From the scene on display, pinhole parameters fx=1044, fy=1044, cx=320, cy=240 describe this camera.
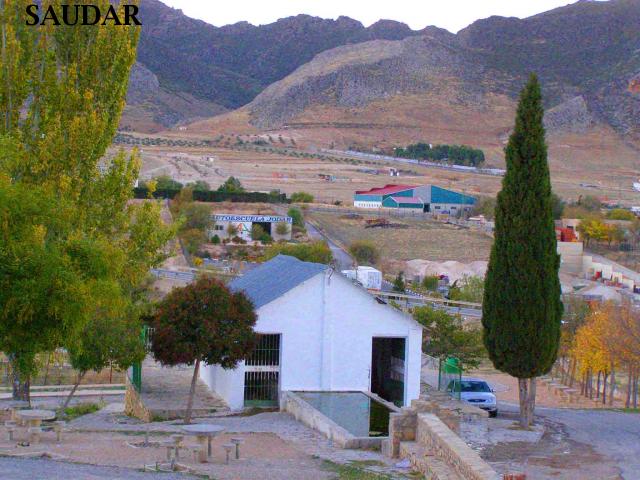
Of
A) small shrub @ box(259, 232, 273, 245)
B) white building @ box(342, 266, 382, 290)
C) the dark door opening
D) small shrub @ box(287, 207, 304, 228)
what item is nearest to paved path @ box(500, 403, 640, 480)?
the dark door opening

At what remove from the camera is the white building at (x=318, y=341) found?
22.8 meters

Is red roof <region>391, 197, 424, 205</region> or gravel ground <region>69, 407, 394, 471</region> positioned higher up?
red roof <region>391, 197, 424, 205</region>

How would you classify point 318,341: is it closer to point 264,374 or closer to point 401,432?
point 264,374

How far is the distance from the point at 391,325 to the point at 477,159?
13757cm

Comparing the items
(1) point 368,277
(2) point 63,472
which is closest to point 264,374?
(2) point 63,472

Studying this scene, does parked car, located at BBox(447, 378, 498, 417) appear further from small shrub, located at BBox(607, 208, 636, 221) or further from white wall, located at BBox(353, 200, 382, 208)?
white wall, located at BBox(353, 200, 382, 208)

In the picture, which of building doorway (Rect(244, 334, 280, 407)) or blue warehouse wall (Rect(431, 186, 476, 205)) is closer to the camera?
building doorway (Rect(244, 334, 280, 407))

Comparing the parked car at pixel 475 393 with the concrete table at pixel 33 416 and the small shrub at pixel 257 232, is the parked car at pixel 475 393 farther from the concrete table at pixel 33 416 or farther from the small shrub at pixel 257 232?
the small shrub at pixel 257 232

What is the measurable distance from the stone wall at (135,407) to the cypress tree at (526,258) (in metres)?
7.49

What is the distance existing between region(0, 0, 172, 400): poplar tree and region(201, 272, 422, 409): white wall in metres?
3.18

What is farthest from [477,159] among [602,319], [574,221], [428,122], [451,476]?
[451,476]

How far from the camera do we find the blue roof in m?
23.1

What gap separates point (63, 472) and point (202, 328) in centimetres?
820

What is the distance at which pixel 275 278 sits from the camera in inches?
1011
